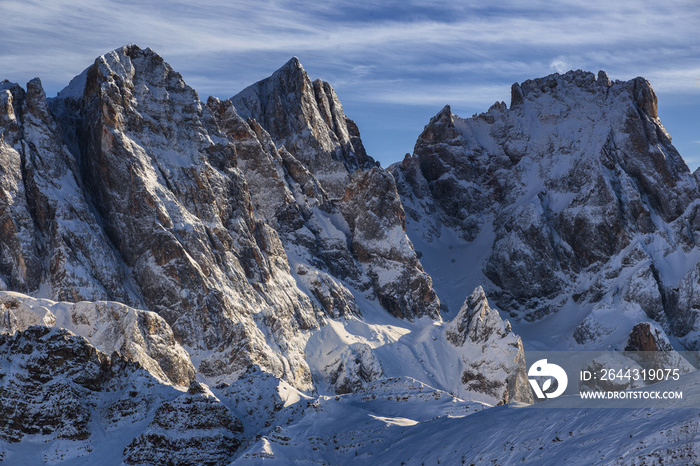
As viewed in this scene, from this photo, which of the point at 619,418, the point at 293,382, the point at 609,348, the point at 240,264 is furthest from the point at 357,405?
the point at 609,348

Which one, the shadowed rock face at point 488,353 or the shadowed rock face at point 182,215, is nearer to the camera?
the shadowed rock face at point 182,215

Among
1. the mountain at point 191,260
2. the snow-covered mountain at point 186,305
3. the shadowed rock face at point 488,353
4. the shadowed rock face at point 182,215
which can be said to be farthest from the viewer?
the shadowed rock face at point 488,353

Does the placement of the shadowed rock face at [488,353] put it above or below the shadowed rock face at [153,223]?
below

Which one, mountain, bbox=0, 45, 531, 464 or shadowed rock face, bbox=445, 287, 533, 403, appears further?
shadowed rock face, bbox=445, 287, 533, 403

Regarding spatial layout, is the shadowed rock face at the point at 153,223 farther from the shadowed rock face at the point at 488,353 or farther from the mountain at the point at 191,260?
the shadowed rock face at the point at 488,353

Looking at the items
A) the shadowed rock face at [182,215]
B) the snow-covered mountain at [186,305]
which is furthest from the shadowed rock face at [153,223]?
the snow-covered mountain at [186,305]

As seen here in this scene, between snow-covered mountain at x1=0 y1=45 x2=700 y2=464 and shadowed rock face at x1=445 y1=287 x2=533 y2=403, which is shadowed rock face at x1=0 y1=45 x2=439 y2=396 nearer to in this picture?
snow-covered mountain at x1=0 y1=45 x2=700 y2=464

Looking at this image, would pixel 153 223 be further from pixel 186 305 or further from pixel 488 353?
pixel 488 353

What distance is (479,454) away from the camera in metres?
55.4

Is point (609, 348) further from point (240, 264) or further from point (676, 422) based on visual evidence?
point (676, 422)

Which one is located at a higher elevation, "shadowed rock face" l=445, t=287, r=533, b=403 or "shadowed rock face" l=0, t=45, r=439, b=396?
"shadowed rock face" l=0, t=45, r=439, b=396

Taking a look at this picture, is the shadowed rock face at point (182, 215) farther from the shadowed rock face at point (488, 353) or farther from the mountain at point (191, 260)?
the shadowed rock face at point (488, 353)

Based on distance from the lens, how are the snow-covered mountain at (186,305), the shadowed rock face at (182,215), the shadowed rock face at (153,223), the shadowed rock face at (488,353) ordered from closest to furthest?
the snow-covered mountain at (186,305)
the shadowed rock face at (153,223)
the shadowed rock face at (182,215)
the shadowed rock face at (488,353)

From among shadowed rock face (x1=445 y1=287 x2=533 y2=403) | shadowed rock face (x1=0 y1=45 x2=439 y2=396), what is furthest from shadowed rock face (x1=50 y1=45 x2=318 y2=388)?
shadowed rock face (x1=445 y1=287 x2=533 y2=403)
